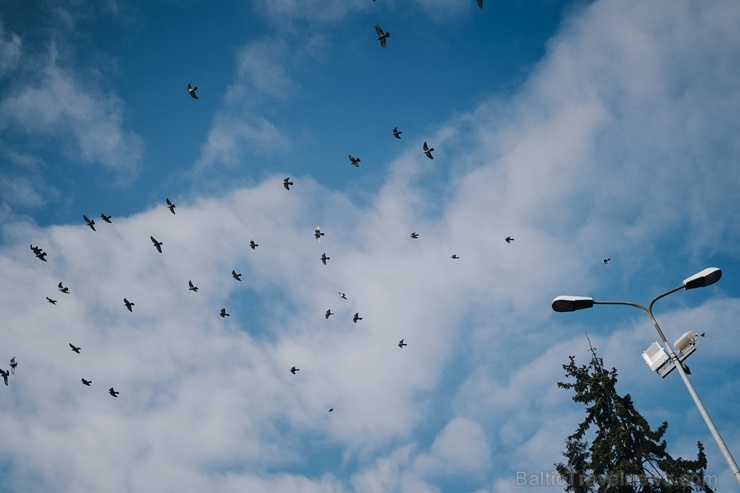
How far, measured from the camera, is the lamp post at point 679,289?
665 cm

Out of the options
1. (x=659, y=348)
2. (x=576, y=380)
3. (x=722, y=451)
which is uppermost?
(x=576, y=380)

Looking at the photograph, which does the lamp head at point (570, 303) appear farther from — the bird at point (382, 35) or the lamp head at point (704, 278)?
the bird at point (382, 35)

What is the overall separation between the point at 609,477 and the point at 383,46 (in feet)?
69.6

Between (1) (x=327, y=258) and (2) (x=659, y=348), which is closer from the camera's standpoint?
(2) (x=659, y=348)

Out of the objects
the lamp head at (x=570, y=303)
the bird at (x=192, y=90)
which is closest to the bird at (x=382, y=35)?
the bird at (x=192, y=90)

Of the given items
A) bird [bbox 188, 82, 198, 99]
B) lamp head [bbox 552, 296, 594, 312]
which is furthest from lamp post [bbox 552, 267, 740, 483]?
bird [bbox 188, 82, 198, 99]

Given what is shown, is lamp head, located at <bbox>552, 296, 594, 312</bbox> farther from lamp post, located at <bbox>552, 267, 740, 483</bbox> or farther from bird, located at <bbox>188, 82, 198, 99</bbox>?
bird, located at <bbox>188, 82, 198, 99</bbox>

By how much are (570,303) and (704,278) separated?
2.39 metres

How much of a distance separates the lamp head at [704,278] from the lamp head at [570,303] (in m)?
1.75

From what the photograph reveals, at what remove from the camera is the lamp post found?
262 inches

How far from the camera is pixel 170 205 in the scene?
2639 centimetres

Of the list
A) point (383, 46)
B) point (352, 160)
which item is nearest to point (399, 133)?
point (352, 160)

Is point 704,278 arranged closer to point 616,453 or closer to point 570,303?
point 570,303

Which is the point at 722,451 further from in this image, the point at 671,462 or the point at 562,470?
the point at 562,470
